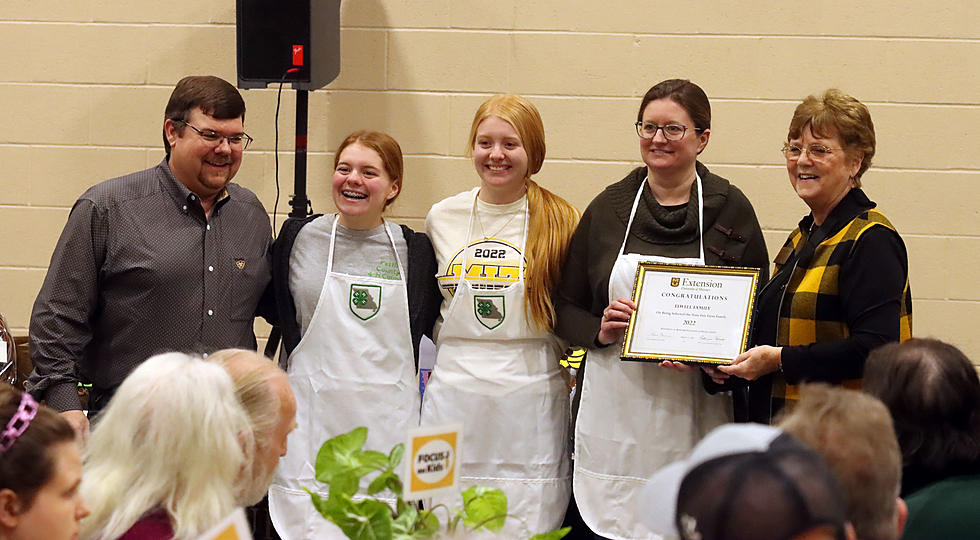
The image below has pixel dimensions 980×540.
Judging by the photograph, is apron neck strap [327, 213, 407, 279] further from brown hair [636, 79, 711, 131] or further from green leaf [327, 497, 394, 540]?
green leaf [327, 497, 394, 540]

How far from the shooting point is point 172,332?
2.59m

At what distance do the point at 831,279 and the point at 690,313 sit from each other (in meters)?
0.34

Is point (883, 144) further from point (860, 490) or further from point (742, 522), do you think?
point (742, 522)

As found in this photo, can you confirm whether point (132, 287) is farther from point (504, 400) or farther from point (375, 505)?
point (375, 505)

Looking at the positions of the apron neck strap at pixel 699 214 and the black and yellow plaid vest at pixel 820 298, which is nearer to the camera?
the black and yellow plaid vest at pixel 820 298

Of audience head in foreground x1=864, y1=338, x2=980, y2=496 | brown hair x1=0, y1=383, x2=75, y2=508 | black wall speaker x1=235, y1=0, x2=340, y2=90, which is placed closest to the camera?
brown hair x1=0, y1=383, x2=75, y2=508

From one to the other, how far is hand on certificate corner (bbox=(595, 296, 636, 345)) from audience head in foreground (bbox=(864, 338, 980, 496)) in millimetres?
889

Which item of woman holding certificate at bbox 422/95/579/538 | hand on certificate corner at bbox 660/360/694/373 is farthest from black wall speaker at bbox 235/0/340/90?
hand on certificate corner at bbox 660/360/694/373

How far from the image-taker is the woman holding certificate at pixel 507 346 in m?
2.67

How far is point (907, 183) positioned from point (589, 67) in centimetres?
127

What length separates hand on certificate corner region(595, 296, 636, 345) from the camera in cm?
252

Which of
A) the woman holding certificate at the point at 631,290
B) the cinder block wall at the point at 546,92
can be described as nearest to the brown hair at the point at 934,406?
the woman holding certificate at the point at 631,290

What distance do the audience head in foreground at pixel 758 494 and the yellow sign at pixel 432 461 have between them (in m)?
0.52

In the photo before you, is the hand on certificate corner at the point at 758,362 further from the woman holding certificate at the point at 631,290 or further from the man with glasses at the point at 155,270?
the man with glasses at the point at 155,270
